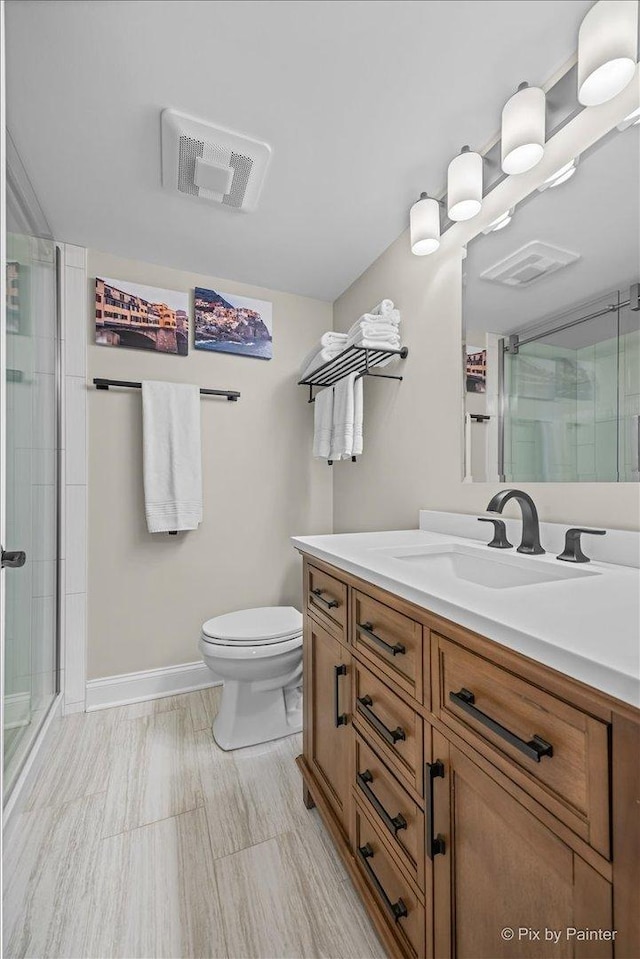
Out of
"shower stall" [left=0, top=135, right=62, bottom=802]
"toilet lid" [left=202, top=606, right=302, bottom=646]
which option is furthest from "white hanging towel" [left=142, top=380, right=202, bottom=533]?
"toilet lid" [left=202, top=606, right=302, bottom=646]

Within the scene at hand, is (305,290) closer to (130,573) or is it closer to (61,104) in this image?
(61,104)

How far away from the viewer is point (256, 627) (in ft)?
5.90

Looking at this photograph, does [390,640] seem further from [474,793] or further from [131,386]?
[131,386]

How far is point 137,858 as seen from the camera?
1.21m

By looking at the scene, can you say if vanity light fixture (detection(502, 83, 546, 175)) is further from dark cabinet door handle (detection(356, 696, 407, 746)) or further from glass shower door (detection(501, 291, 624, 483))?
dark cabinet door handle (detection(356, 696, 407, 746))

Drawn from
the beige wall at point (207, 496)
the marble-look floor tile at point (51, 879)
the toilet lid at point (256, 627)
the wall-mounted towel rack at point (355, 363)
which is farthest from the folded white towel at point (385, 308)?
the marble-look floor tile at point (51, 879)

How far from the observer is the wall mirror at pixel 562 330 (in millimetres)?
998

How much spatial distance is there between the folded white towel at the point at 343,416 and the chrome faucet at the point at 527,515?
0.92 metres

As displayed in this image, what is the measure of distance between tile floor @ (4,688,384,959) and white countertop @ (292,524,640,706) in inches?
33.6

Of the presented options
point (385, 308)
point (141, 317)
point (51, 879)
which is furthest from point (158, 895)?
point (141, 317)

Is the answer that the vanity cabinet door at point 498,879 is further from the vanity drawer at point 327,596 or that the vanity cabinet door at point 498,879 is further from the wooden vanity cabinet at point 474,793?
the vanity drawer at point 327,596

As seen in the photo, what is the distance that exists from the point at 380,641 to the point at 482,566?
0.44 meters

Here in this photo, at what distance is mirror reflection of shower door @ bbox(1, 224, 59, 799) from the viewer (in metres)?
1.35

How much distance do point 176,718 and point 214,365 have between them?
1.71m
